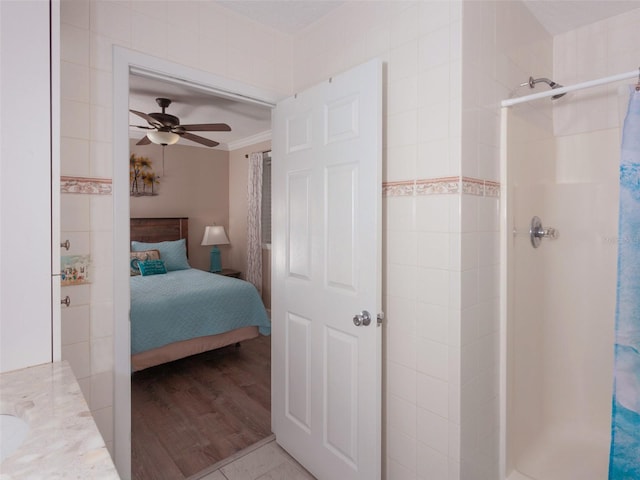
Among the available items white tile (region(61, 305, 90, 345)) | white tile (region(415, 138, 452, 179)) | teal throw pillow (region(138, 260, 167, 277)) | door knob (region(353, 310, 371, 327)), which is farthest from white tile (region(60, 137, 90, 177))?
teal throw pillow (region(138, 260, 167, 277))

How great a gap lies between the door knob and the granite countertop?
1.04 m

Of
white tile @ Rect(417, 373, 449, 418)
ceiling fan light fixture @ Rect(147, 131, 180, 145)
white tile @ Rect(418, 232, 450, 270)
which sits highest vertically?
ceiling fan light fixture @ Rect(147, 131, 180, 145)

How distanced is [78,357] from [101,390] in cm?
18

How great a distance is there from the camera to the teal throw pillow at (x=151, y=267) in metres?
4.27

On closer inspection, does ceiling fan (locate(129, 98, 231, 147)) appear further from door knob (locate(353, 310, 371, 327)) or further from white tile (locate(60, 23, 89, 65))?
door knob (locate(353, 310, 371, 327))

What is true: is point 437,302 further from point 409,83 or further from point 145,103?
point 145,103

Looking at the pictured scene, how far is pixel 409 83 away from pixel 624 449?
5.76 ft

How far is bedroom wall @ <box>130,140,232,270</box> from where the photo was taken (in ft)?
17.0

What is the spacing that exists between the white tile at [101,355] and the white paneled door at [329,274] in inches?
35.0

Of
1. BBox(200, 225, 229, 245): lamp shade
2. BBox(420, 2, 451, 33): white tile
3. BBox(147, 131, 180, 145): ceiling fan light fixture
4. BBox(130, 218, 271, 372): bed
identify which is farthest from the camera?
BBox(200, 225, 229, 245): lamp shade

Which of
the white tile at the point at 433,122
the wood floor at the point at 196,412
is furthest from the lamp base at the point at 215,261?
the white tile at the point at 433,122

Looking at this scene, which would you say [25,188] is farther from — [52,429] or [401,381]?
[401,381]

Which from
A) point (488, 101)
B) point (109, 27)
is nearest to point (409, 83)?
point (488, 101)

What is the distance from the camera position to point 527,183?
1.98 meters
